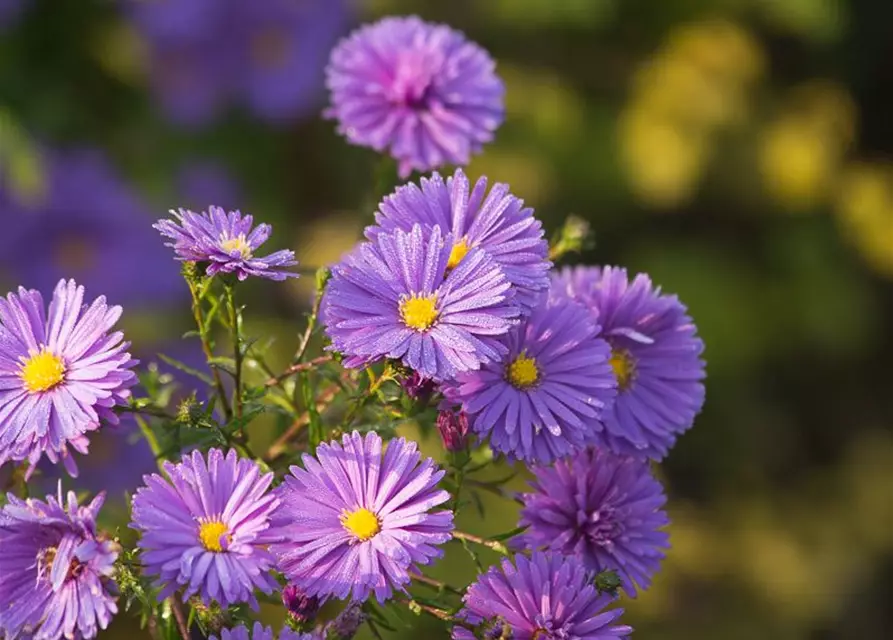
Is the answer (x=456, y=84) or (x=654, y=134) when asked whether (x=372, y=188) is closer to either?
(x=456, y=84)

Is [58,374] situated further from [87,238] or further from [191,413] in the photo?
[87,238]

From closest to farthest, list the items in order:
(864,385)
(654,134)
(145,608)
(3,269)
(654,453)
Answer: (145,608), (654,453), (3,269), (654,134), (864,385)

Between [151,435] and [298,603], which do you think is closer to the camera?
[298,603]

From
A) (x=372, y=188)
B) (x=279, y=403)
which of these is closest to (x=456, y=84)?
(x=372, y=188)

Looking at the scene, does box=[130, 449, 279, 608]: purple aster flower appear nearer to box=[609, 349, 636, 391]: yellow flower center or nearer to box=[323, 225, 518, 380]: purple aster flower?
box=[323, 225, 518, 380]: purple aster flower

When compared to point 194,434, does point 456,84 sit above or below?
above

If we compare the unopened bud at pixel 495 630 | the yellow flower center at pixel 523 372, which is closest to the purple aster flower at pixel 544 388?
the yellow flower center at pixel 523 372

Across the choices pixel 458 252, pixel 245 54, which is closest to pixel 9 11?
pixel 245 54

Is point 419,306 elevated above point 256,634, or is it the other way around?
point 419,306
